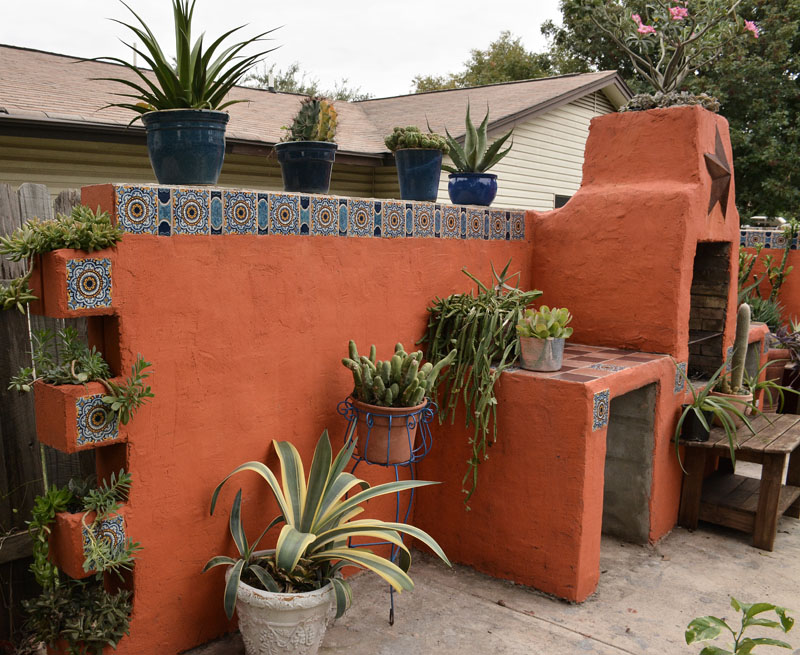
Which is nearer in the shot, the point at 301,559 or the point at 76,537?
the point at 76,537

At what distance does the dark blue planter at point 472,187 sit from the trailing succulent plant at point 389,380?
1471 mm

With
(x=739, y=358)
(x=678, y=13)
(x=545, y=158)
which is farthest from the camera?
(x=545, y=158)

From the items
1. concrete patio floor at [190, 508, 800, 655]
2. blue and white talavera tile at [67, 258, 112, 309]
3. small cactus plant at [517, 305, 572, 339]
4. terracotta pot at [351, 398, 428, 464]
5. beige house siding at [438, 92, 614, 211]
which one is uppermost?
beige house siding at [438, 92, 614, 211]

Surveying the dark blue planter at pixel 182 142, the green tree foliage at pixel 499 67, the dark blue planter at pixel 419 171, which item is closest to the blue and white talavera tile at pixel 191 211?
the dark blue planter at pixel 182 142

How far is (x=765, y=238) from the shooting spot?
768 centimetres

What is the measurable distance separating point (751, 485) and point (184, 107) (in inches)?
183

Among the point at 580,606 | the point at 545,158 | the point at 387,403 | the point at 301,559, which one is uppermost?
the point at 545,158

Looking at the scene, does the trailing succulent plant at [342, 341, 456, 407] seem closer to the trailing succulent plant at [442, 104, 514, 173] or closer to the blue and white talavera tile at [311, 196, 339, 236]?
the blue and white talavera tile at [311, 196, 339, 236]

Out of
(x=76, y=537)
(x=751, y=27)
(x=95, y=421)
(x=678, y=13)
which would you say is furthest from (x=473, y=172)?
(x=76, y=537)

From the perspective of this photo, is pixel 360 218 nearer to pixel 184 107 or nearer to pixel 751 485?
pixel 184 107

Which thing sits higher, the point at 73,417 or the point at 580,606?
the point at 73,417

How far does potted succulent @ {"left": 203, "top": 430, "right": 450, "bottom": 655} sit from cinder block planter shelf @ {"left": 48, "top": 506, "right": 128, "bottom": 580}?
0.42 metres

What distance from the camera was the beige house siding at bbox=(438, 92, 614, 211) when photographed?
10.2 m

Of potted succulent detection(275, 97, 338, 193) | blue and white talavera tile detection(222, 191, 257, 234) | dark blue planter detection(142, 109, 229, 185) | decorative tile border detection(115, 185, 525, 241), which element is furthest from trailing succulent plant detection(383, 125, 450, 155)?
dark blue planter detection(142, 109, 229, 185)
